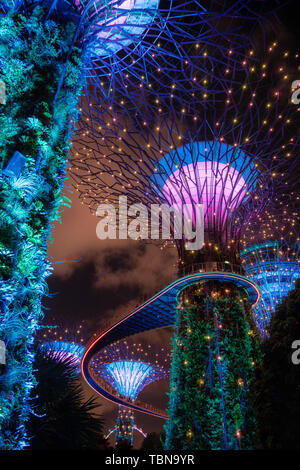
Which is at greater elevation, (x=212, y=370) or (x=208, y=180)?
(x=208, y=180)

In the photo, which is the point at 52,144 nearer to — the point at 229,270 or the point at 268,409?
the point at 268,409

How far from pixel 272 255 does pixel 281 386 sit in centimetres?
2001

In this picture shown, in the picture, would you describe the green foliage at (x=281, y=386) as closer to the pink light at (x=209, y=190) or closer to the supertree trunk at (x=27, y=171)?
the pink light at (x=209, y=190)

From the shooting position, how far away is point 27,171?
429 centimetres

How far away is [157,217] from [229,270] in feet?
17.9

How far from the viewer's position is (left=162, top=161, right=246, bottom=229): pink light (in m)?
17.8

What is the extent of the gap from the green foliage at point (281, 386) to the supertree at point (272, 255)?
1102 cm

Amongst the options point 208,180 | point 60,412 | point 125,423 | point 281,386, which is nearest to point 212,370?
point 281,386

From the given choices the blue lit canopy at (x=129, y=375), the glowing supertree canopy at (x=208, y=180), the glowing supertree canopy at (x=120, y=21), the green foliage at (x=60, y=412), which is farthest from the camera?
the blue lit canopy at (x=129, y=375)

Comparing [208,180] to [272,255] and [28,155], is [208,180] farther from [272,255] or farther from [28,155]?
[272,255]

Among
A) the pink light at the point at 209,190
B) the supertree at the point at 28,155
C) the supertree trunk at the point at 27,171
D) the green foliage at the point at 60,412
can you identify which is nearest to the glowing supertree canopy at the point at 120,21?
the supertree at the point at 28,155

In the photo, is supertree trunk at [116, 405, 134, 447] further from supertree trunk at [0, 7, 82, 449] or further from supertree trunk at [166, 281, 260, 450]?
supertree trunk at [0, 7, 82, 449]

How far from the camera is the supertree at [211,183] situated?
1348 centimetres
